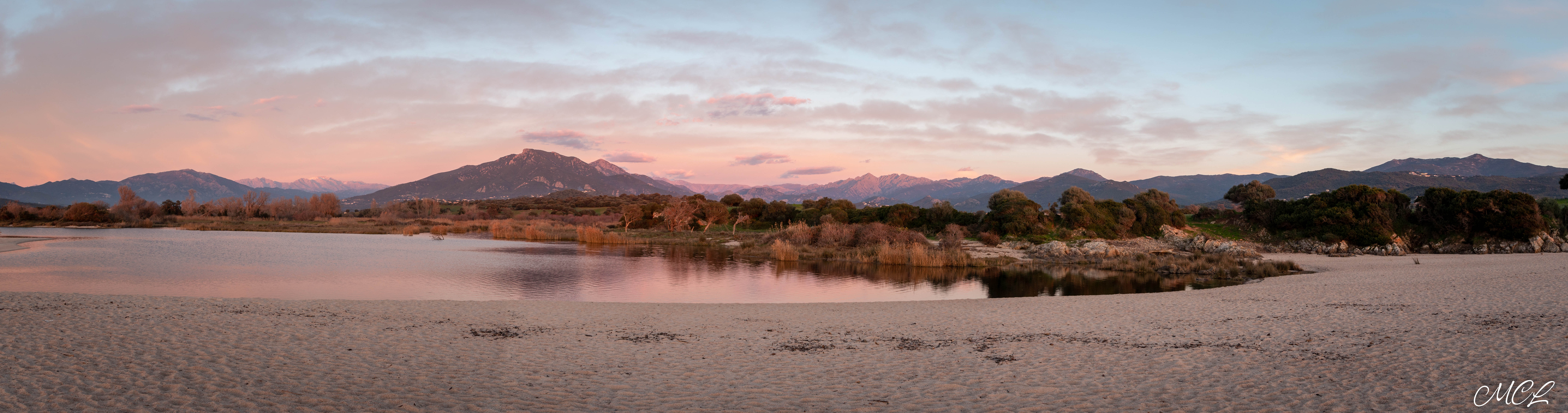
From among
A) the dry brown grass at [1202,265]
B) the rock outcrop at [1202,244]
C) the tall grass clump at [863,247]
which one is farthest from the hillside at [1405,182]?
Answer: the tall grass clump at [863,247]

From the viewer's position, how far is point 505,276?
73.6ft

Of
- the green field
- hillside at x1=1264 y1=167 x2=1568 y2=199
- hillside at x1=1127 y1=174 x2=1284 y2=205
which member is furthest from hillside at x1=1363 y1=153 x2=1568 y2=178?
the green field

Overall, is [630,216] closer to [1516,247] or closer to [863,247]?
[863,247]

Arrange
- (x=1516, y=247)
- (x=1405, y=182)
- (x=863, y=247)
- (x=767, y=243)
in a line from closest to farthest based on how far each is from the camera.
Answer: (x=1516, y=247), (x=863, y=247), (x=767, y=243), (x=1405, y=182)

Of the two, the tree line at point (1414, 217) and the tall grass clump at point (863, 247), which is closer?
the tall grass clump at point (863, 247)

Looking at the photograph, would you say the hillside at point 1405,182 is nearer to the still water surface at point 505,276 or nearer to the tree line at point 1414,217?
the tree line at point 1414,217

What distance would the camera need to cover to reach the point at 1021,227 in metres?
41.7

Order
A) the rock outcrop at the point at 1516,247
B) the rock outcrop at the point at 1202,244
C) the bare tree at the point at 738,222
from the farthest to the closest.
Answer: the bare tree at the point at 738,222 → the rock outcrop at the point at 1202,244 → the rock outcrop at the point at 1516,247

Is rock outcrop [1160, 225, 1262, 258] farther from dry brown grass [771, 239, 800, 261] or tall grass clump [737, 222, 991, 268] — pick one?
dry brown grass [771, 239, 800, 261]

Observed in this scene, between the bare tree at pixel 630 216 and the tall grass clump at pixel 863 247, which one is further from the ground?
the bare tree at pixel 630 216
